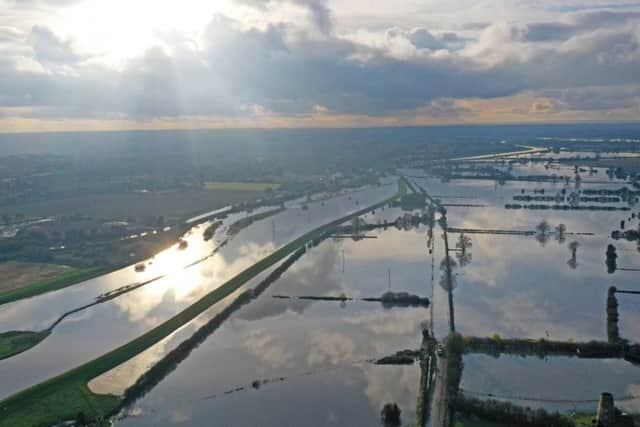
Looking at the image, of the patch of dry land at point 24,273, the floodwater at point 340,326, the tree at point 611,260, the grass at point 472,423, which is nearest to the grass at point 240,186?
the floodwater at point 340,326

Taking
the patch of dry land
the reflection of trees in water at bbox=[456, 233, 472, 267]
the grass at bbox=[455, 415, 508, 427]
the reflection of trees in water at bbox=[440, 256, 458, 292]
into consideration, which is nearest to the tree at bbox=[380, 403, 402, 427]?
the grass at bbox=[455, 415, 508, 427]

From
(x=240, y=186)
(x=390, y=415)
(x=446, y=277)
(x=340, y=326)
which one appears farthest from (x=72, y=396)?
(x=240, y=186)

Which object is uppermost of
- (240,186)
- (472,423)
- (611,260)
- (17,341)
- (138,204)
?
(240,186)

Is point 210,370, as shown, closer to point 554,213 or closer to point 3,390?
point 3,390

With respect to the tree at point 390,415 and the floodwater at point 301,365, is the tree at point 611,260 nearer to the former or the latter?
the floodwater at point 301,365

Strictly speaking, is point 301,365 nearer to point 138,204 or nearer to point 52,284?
point 52,284

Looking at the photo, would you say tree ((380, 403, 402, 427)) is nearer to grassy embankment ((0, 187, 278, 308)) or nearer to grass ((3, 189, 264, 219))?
grass ((3, 189, 264, 219))
